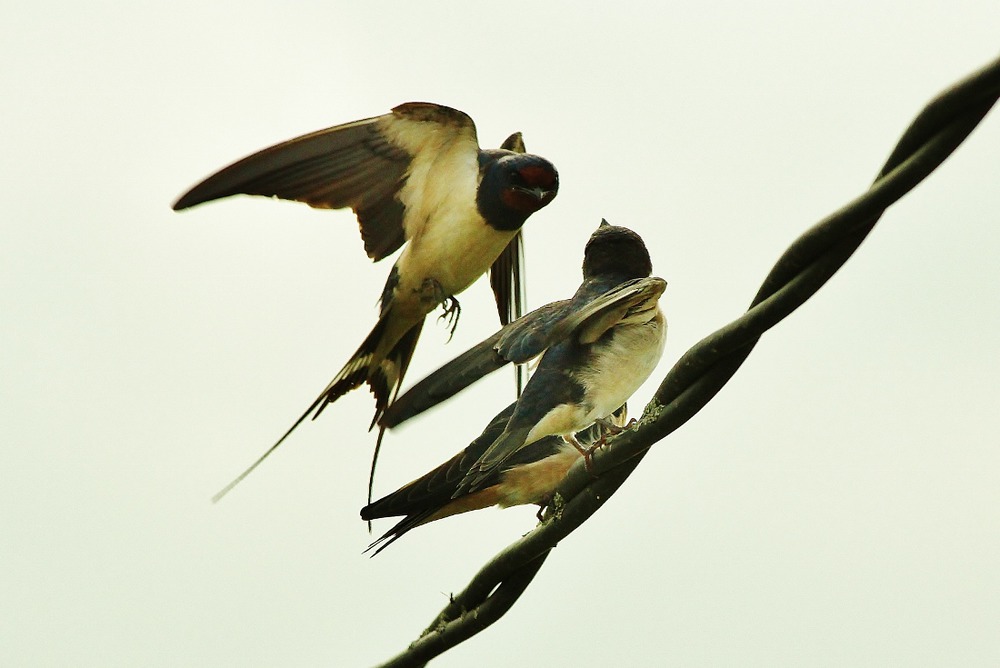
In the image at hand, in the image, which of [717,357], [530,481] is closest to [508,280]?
[530,481]

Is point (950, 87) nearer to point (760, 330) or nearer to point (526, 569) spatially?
point (760, 330)

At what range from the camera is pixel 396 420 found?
2.42 metres

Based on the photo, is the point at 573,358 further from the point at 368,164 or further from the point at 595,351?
the point at 368,164

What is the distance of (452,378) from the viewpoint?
Answer: 2459 millimetres

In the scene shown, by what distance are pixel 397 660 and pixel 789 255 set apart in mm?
1244

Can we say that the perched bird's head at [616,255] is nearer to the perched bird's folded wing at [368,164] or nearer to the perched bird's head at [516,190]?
the perched bird's head at [516,190]

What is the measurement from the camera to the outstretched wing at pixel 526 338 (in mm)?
2438

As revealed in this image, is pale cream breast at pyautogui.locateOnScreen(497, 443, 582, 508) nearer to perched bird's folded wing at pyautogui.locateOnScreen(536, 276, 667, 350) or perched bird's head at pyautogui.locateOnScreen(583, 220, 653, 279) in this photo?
perched bird's head at pyautogui.locateOnScreen(583, 220, 653, 279)

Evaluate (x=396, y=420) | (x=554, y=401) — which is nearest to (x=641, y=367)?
(x=554, y=401)

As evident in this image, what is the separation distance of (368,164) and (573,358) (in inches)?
37.4

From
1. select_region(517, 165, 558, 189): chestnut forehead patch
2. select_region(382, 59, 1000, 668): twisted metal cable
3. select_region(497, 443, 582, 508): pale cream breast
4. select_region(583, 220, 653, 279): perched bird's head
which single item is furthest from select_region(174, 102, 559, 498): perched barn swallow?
select_region(382, 59, 1000, 668): twisted metal cable

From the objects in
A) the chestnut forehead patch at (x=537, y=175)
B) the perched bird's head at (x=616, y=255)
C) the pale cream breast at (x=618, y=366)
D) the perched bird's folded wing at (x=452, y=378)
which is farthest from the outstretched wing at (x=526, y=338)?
the chestnut forehead patch at (x=537, y=175)

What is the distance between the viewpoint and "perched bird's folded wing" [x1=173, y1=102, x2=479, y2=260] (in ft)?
11.5

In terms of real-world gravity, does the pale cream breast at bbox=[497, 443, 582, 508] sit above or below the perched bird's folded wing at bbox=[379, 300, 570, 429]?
above
